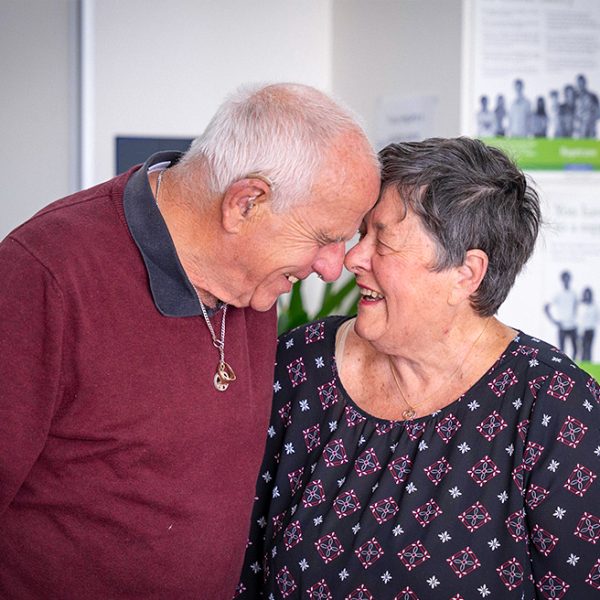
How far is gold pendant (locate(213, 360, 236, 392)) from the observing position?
72.6 inches

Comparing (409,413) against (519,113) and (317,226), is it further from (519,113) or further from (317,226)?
(519,113)

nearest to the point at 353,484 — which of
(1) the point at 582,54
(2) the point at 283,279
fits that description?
(2) the point at 283,279

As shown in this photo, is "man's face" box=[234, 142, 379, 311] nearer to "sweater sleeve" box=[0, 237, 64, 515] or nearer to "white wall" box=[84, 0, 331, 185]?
"sweater sleeve" box=[0, 237, 64, 515]

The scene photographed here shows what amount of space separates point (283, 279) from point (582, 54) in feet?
8.00

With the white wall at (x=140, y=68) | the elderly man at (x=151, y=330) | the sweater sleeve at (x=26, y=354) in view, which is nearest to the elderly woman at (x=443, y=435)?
the elderly man at (x=151, y=330)

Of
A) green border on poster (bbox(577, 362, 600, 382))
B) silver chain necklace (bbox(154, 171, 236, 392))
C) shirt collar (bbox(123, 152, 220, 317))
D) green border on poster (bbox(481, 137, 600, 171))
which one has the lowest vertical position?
green border on poster (bbox(577, 362, 600, 382))

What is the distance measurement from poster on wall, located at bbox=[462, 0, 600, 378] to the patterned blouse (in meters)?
1.69

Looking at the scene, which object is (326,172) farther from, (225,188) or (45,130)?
(45,130)

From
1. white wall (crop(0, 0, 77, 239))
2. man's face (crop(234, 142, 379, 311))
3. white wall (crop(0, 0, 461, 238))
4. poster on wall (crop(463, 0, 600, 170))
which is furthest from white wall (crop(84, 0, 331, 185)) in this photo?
man's face (crop(234, 142, 379, 311))

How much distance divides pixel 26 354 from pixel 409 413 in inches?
36.0

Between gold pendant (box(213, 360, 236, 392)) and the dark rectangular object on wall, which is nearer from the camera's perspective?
gold pendant (box(213, 360, 236, 392))

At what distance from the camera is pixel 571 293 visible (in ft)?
12.4

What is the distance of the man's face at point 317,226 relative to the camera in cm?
168

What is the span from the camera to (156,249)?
171cm
